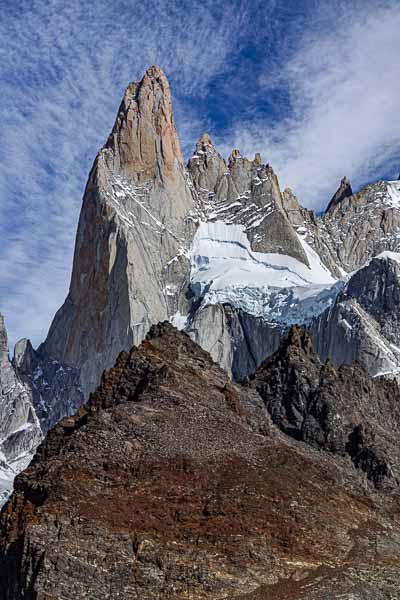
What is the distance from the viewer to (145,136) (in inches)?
5955

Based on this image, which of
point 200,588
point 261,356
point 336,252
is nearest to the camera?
point 200,588

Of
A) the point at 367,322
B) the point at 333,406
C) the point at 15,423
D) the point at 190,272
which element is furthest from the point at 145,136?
the point at 333,406

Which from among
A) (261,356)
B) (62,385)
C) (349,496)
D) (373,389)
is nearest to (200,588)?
(349,496)

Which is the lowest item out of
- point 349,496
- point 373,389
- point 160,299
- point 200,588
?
point 200,588

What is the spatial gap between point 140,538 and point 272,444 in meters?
14.3

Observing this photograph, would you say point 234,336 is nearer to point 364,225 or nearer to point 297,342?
point 364,225

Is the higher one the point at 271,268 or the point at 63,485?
the point at 271,268

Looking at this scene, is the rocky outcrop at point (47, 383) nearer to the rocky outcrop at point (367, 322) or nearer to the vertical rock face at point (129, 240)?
the vertical rock face at point (129, 240)

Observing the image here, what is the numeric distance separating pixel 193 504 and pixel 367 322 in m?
79.1

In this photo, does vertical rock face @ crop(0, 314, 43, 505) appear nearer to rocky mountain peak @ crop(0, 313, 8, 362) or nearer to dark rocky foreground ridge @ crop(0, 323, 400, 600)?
rocky mountain peak @ crop(0, 313, 8, 362)

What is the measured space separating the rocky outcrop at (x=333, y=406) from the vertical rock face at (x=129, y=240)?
56.6 metres

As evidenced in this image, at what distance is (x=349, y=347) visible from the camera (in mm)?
118812

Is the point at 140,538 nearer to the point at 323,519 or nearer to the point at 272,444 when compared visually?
the point at 323,519

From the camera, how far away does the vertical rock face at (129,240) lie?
134000mm
